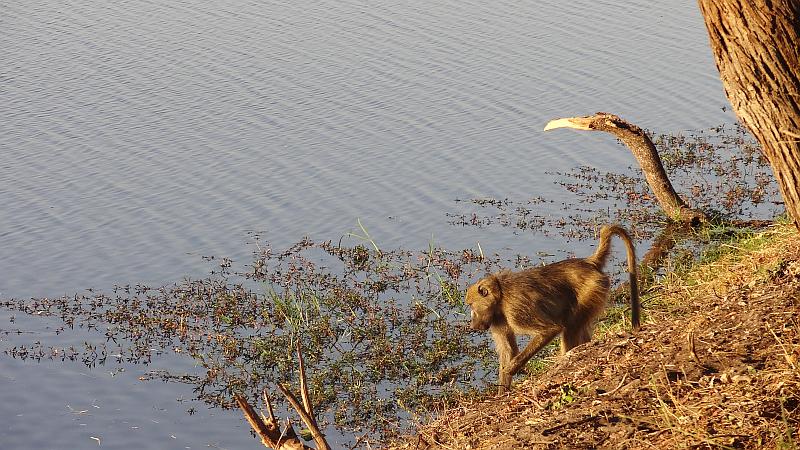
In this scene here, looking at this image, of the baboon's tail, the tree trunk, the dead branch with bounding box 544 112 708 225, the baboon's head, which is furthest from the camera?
the dead branch with bounding box 544 112 708 225

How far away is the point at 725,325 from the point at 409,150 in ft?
32.9

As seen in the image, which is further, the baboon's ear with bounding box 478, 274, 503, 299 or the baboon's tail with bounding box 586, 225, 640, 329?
the baboon's ear with bounding box 478, 274, 503, 299

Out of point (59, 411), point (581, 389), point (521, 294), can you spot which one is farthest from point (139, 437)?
point (581, 389)

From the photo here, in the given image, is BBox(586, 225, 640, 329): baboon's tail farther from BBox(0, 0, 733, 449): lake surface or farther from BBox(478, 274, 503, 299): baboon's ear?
BBox(0, 0, 733, 449): lake surface

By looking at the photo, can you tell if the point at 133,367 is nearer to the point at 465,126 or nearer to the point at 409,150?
the point at 409,150

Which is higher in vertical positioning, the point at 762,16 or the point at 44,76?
the point at 762,16

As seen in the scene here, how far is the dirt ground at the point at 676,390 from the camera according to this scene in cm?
569

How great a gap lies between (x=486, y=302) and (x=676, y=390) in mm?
2778

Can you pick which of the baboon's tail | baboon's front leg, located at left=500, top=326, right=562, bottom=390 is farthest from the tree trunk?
A: baboon's front leg, located at left=500, top=326, right=562, bottom=390

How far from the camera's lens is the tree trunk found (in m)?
5.05

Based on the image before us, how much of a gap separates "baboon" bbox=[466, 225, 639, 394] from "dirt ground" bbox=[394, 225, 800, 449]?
27.7 inches

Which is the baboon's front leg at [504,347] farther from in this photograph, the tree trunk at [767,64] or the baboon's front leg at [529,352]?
the tree trunk at [767,64]

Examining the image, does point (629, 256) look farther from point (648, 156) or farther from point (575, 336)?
point (648, 156)

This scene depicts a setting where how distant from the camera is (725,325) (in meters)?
7.12
